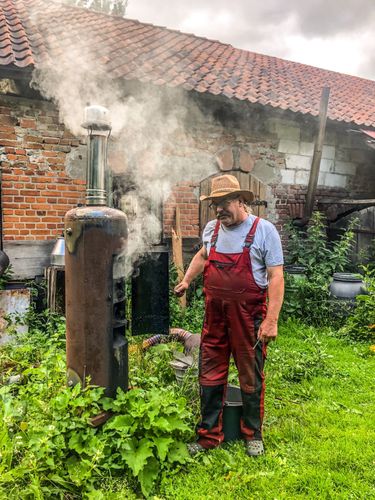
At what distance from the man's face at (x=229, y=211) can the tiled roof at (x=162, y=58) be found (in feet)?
12.4

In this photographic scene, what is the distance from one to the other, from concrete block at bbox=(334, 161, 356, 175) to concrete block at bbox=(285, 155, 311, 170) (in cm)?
79

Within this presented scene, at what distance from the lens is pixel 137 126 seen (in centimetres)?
652

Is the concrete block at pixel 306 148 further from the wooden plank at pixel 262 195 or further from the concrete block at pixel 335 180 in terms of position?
the wooden plank at pixel 262 195

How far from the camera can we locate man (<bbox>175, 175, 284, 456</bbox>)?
299cm

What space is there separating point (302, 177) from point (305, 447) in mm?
6114

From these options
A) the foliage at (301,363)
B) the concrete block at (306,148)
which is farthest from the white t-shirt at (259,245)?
the concrete block at (306,148)

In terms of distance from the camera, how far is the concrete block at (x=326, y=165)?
8.57m

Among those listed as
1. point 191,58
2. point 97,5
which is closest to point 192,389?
point 191,58

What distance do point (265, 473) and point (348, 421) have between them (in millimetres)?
1179

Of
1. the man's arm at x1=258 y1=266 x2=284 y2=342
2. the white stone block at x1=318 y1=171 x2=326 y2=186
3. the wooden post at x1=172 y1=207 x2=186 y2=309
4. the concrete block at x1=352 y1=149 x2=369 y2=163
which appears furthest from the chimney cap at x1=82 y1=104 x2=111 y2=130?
the concrete block at x1=352 y1=149 x2=369 y2=163

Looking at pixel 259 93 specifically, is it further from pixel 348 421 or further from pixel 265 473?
pixel 265 473

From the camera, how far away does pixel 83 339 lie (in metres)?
2.96

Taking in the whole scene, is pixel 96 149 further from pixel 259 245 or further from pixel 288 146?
pixel 288 146

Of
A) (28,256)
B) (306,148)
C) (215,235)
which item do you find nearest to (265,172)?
(306,148)
